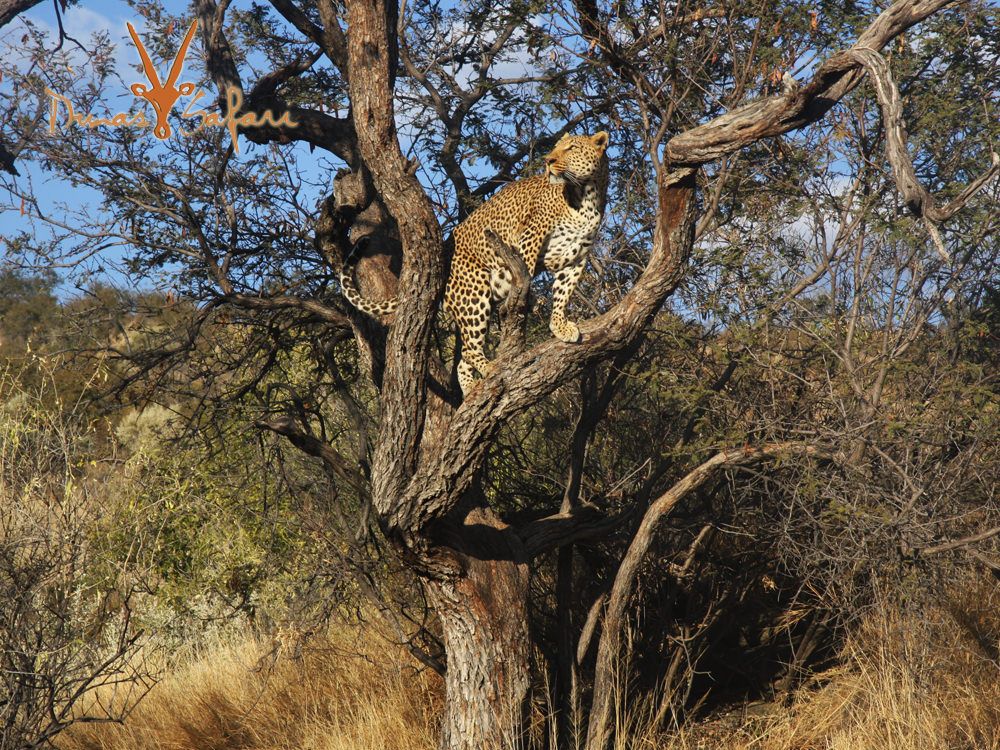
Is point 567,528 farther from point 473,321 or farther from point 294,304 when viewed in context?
point 294,304

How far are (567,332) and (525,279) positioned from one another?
63 cm

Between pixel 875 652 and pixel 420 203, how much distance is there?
401 cm

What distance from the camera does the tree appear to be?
4.76m

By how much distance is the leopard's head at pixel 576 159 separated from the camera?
566cm

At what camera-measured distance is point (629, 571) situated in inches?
234

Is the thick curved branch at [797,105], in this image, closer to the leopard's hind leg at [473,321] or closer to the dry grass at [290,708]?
the leopard's hind leg at [473,321]

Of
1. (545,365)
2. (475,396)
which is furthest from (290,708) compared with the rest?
(545,365)

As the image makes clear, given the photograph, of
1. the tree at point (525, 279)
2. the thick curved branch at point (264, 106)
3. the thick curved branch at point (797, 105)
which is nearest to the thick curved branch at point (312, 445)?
the tree at point (525, 279)

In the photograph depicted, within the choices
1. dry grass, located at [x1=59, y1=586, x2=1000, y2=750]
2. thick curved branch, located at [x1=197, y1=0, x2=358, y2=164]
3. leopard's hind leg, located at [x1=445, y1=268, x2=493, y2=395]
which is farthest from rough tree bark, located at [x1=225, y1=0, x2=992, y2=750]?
dry grass, located at [x1=59, y1=586, x2=1000, y2=750]

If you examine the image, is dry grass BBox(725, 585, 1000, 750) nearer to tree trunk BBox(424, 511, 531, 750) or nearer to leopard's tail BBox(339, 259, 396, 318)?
tree trunk BBox(424, 511, 531, 750)

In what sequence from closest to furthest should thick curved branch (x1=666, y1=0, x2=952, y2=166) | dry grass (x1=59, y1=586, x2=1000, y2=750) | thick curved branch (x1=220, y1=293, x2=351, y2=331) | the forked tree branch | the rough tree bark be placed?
thick curved branch (x1=666, y1=0, x2=952, y2=166)
the rough tree bark
the forked tree branch
dry grass (x1=59, y1=586, x2=1000, y2=750)
thick curved branch (x1=220, y1=293, x2=351, y2=331)

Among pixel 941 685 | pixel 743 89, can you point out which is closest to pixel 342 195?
pixel 743 89

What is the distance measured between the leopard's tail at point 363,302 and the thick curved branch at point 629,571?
1.92 meters

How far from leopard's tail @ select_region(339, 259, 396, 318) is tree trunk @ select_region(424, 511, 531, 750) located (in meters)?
1.27
